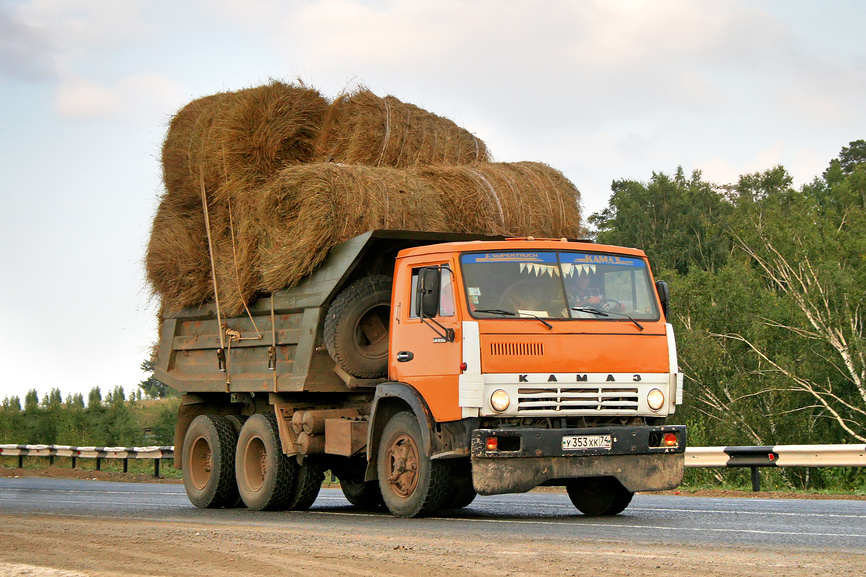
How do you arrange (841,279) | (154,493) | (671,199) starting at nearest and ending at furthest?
(154,493) → (841,279) → (671,199)

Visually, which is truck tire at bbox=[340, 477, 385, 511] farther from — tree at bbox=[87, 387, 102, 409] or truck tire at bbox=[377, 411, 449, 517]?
tree at bbox=[87, 387, 102, 409]

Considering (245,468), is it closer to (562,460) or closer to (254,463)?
(254,463)

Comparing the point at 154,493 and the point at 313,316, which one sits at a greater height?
the point at 313,316

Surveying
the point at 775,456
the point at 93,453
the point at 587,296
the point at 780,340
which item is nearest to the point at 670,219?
the point at 780,340

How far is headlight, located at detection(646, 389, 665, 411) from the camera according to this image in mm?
10719

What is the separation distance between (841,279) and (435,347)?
22364 mm

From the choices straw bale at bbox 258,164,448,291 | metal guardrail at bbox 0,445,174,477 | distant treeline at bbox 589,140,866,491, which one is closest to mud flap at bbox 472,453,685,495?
straw bale at bbox 258,164,448,291

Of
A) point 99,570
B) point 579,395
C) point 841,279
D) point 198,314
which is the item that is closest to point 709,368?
point 841,279

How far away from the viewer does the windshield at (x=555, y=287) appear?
10.6 metres

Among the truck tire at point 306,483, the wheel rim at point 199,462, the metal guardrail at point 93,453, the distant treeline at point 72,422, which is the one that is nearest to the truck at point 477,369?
the truck tire at point 306,483

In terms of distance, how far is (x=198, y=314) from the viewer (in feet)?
49.4

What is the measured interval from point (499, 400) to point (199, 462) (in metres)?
6.69

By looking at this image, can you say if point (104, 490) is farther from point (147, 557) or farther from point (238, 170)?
point (147, 557)

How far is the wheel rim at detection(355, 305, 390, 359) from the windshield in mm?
1855
